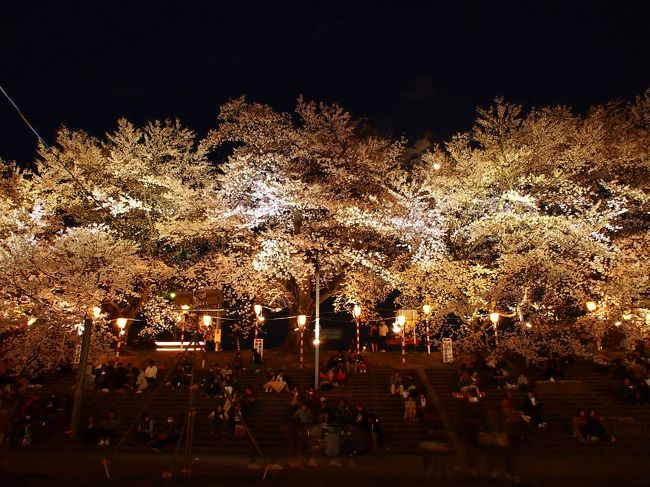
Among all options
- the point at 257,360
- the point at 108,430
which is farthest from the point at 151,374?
the point at 108,430

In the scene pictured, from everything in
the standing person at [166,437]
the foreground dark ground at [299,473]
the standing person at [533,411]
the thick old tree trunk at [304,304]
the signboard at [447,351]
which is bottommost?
the foreground dark ground at [299,473]

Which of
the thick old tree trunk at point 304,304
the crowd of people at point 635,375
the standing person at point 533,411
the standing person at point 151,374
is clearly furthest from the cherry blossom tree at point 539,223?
the standing person at point 151,374

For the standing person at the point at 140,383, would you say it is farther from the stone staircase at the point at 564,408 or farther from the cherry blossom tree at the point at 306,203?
the stone staircase at the point at 564,408

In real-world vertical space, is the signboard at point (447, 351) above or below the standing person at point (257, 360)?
above

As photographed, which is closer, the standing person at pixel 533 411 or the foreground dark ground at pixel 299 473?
the foreground dark ground at pixel 299 473

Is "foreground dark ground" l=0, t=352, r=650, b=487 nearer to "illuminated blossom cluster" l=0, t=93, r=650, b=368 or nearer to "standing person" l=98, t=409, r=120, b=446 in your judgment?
"standing person" l=98, t=409, r=120, b=446

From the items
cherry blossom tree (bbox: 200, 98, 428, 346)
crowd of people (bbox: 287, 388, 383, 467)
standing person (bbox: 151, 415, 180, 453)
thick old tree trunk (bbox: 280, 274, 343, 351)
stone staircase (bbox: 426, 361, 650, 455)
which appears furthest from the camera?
thick old tree trunk (bbox: 280, 274, 343, 351)

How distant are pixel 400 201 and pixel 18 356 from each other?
59.0ft

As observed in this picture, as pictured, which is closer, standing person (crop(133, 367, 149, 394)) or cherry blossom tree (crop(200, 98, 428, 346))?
standing person (crop(133, 367, 149, 394))

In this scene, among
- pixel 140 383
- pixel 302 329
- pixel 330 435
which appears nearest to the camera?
pixel 330 435

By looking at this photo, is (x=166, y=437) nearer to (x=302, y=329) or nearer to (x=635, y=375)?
(x=302, y=329)

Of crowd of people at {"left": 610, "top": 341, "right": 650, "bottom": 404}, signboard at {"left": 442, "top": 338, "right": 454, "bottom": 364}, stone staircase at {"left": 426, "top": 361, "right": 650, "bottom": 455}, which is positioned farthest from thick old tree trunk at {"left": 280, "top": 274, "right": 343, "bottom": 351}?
crowd of people at {"left": 610, "top": 341, "right": 650, "bottom": 404}

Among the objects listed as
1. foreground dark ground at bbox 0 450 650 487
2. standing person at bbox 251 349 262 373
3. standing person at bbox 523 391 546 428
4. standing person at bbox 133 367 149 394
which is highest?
standing person at bbox 251 349 262 373

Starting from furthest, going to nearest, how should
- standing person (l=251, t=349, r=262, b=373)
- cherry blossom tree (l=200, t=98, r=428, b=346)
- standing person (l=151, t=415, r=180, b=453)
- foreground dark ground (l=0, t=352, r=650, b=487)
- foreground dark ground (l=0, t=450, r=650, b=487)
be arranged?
cherry blossom tree (l=200, t=98, r=428, b=346) → standing person (l=251, t=349, r=262, b=373) → standing person (l=151, t=415, r=180, b=453) → foreground dark ground (l=0, t=352, r=650, b=487) → foreground dark ground (l=0, t=450, r=650, b=487)
